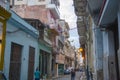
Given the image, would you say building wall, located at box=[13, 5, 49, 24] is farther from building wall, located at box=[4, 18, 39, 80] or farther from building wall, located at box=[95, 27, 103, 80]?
building wall, located at box=[95, 27, 103, 80]

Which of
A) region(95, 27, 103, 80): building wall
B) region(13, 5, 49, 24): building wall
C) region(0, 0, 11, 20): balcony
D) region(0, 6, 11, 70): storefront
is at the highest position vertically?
region(13, 5, 49, 24): building wall

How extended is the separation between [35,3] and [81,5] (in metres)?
27.7

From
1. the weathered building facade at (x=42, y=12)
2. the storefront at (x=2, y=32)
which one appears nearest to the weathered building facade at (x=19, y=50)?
the storefront at (x=2, y=32)

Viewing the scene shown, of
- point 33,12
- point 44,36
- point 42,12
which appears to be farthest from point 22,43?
point 33,12

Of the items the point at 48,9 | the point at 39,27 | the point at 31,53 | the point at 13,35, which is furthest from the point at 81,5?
the point at 48,9

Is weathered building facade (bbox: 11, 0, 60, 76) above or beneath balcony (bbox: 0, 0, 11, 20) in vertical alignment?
above

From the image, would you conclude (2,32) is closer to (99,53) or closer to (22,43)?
(22,43)

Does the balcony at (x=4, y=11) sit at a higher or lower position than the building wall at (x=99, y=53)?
higher

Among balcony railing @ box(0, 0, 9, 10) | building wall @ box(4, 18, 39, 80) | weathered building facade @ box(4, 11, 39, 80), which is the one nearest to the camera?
balcony railing @ box(0, 0, 9, 10)

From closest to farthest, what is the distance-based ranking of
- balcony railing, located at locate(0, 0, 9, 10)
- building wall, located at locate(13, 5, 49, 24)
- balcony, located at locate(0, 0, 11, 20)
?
1. balcony, located at locate(0, 0, 11, 20)
2. balcony railing, located at locate(0, 0, 9, 10)
3. building wall, located at locate(13, 5, 49, 24)

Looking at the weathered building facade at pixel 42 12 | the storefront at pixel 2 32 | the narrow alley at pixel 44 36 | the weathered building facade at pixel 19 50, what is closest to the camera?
the narrow alley at pixel 44 36

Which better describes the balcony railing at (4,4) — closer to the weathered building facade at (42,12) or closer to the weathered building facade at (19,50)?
the weathered building facade at (19,50)

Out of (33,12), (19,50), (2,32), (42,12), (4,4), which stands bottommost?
(19,50)

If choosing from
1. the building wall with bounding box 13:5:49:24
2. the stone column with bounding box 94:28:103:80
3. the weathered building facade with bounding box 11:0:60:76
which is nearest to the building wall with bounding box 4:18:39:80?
the stone column with bounding box 94:28:103:80
